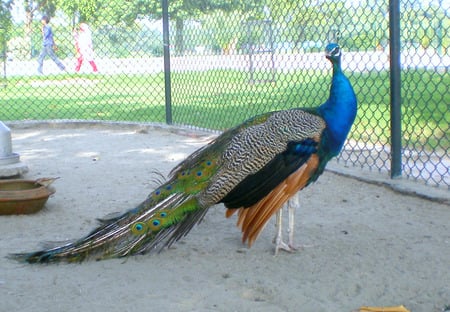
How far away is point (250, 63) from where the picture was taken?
27.3 feet

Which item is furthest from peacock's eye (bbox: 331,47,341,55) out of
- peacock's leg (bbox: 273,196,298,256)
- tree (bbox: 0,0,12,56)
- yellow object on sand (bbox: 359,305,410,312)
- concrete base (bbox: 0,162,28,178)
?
tree (bbox: 0,0,12,56)

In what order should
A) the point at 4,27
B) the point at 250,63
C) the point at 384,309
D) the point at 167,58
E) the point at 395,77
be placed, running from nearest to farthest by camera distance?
the point at 384,309 → the point at 395,77 → the point at 250,63 → the point at 167,58 → the point at 4,27

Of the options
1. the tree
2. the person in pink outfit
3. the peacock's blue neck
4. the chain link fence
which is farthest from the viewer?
the person in pink outfit

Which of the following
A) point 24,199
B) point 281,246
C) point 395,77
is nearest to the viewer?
point 281,246

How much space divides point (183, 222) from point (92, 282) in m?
0.63

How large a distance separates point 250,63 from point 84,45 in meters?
4.36

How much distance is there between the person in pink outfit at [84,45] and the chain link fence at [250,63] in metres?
0.10

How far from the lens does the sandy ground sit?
11.2 feet

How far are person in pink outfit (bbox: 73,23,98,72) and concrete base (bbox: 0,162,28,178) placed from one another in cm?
570

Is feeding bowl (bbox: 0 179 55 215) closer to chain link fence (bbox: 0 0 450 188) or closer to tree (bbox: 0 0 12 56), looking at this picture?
chain link fence (bbox: 0 0 450 188)

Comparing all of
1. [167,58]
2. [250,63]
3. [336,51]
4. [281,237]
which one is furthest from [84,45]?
[281,237]

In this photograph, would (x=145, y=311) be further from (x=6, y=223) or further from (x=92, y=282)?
(x=6, y=223)

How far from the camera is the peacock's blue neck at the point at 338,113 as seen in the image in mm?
4020

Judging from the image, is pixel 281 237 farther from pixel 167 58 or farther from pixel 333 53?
pixel 167 58
